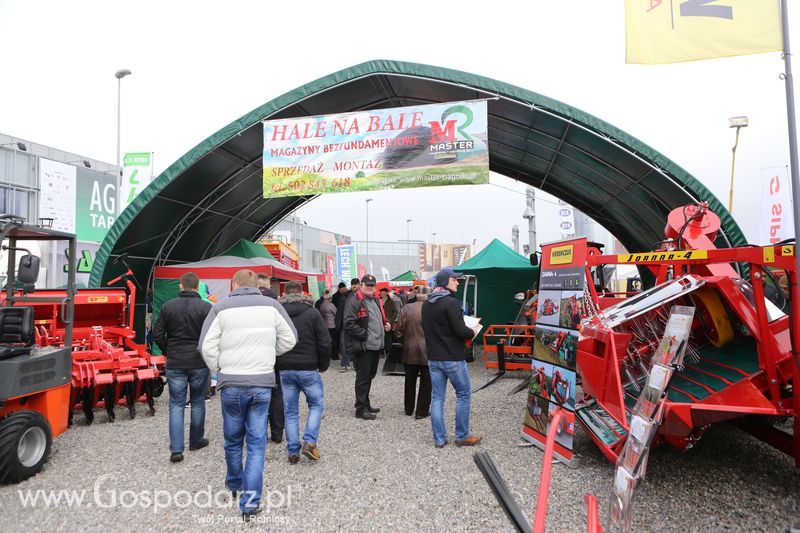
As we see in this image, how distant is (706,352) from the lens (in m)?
5.00

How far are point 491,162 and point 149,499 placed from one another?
12.0 metres

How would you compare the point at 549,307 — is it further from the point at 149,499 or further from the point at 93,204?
the point at 93,204

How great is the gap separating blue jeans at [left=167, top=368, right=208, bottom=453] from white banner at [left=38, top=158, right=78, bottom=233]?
69.1 feet

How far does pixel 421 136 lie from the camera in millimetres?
9117

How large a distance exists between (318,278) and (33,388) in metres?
14.1

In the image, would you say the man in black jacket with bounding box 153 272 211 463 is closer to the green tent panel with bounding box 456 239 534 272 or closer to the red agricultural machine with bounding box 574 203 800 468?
the red agricultural machine with bounding box 574 203 800 468

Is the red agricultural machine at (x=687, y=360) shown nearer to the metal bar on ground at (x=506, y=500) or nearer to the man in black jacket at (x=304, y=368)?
the metal bar on ground at (x=506, y=500)

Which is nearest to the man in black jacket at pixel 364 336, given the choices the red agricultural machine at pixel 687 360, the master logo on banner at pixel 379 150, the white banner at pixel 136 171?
the red agricultural machine at pixel 687 360

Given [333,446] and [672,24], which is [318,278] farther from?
[672,24]

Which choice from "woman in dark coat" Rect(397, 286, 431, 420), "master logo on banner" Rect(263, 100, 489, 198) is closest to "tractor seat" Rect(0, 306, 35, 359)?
"woman in dark coat" Rect(397, 286, 431, 420)

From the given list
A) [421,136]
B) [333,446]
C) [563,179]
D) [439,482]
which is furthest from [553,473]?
[563,179]

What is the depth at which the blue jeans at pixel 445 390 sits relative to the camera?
516cm

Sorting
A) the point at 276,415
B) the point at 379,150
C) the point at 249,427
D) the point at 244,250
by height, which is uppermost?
the point at 379,150

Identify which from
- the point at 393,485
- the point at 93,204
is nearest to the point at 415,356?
the point at 393,485
